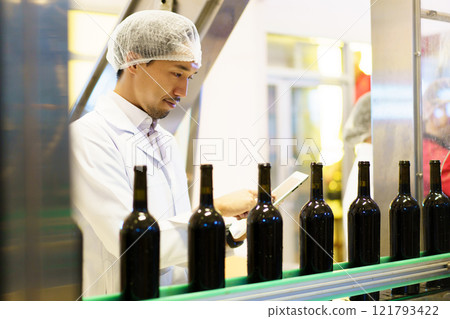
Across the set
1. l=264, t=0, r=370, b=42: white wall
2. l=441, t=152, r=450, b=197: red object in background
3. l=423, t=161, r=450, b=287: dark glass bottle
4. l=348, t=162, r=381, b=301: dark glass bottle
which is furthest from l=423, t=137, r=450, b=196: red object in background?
l=264, t=0, r=370, b=42: white wall

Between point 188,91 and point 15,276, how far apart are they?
0.75 meters

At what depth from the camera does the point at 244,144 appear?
131 cm

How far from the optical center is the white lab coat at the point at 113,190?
3.31ft

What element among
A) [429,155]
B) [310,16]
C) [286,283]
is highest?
[310,16]

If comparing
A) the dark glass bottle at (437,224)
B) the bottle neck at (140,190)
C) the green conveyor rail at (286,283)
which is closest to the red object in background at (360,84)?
the dark glass bottle at (437,224)

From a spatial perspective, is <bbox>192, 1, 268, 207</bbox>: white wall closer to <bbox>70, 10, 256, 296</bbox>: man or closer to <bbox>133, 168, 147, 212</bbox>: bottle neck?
<bbox>70, 10, 256, 296</bbox>: man

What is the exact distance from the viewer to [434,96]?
142 centimetres

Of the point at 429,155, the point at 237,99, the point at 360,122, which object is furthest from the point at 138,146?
the point at 360,122

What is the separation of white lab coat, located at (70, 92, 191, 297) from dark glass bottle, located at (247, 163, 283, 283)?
0.61ft

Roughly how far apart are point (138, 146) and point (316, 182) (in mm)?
434

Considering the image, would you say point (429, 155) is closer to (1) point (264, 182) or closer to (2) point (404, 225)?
(2) point (404, 225)

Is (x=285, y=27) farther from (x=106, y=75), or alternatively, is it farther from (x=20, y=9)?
(x=20, y=9)

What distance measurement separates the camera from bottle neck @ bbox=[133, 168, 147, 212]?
766mm
